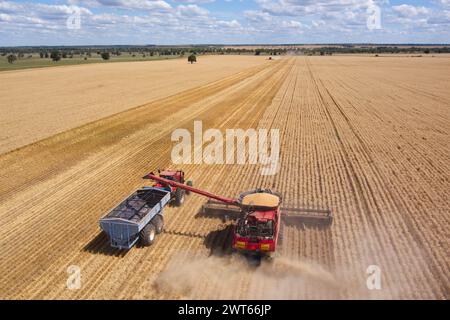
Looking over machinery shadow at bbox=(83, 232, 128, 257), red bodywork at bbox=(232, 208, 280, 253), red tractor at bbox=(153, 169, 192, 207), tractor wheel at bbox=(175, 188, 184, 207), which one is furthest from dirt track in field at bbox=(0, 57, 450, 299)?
red bodywork at bbox=(232, 208, 280, 253)

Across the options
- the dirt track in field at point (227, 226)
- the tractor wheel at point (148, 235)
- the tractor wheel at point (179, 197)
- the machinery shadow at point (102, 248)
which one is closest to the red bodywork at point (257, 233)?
the dirt track in field at point (227, 226)

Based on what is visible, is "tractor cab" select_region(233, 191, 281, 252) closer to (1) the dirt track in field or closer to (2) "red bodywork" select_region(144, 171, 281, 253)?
(2) "red bodywork" select_region(144, 171, 281, 253)

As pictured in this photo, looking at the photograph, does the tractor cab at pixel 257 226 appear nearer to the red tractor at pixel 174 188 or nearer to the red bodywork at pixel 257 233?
the red bodywork at pixel 257 233

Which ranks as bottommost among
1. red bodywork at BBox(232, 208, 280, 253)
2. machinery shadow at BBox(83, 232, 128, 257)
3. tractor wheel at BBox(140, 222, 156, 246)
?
machinery shadow at BBox(83, 232, 128, 257)

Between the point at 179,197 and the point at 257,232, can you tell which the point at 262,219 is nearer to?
the point at 257,232

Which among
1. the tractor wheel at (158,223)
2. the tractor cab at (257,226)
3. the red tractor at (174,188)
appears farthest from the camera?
the red tractor at (174,188)

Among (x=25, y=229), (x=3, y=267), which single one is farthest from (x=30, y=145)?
(x=3, y=267)

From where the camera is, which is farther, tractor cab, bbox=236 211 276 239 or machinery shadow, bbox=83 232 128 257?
machinery shadow, bbox=83 232 128 257
